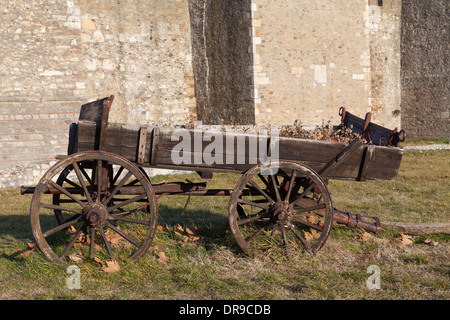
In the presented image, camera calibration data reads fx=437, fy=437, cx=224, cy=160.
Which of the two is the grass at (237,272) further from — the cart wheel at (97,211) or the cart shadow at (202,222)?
the cart wheel at (97,211)

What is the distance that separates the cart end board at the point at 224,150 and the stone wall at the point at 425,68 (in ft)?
41.1

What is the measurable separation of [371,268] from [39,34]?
11.4 meters

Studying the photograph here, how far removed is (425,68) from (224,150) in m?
13.8

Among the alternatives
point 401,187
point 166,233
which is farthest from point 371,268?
point 401,187

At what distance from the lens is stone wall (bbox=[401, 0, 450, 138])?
14.7m

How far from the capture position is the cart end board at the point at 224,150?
3.83m

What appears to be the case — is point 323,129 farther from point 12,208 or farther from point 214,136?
point 12,208

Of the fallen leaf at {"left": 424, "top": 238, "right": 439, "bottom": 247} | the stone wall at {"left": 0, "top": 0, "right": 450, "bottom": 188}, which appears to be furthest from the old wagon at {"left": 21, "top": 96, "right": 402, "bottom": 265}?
the stone wall at {"left": 0, "top": 0, "right": 450, "bottom": 188}

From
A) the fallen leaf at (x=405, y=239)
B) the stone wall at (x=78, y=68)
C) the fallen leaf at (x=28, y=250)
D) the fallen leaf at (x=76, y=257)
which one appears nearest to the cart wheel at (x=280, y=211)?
the fallen leaf at (x=405, y=239)

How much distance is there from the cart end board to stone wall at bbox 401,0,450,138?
41.1 ft

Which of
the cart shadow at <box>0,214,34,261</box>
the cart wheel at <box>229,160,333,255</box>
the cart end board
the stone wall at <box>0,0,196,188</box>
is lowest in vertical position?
the cart shadow at <box>0,214,34,261</box>

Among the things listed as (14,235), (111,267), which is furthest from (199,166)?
(14,235)

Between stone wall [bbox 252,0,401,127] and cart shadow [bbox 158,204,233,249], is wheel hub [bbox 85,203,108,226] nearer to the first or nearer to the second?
cart shadow [bbox 158,204,233,249]

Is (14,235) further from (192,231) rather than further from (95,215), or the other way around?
(192,231)
